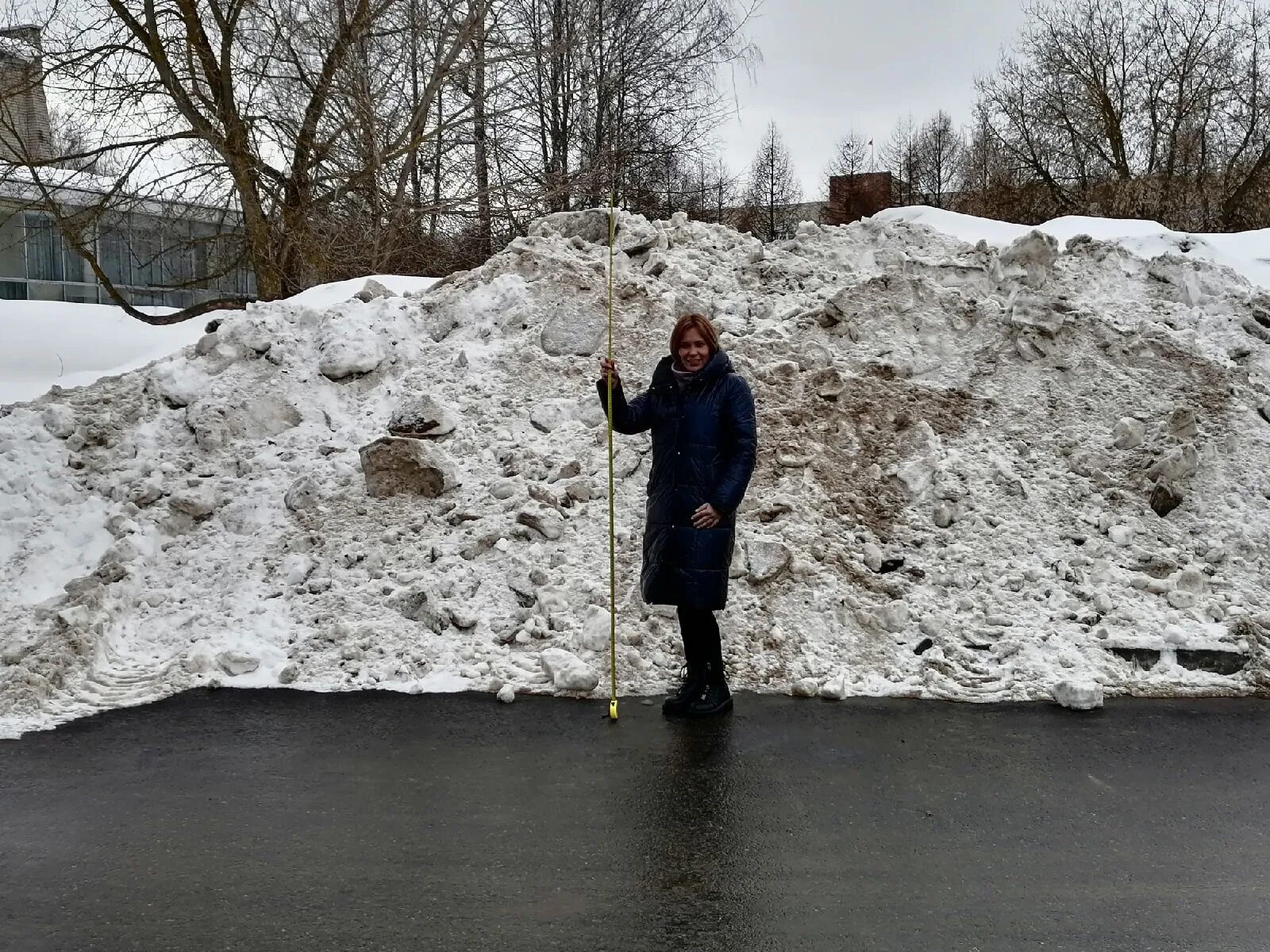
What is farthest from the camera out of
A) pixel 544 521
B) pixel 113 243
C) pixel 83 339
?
pixel 113 243

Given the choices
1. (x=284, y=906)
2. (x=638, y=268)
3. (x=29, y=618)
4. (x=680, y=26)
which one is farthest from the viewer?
(x=680, y=26)

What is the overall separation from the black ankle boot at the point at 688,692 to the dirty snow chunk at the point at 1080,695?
1801mm

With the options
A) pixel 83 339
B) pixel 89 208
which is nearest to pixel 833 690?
pixel 83 339

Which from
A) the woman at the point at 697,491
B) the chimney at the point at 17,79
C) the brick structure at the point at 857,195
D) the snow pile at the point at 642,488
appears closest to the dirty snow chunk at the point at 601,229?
the snow pile at the point at 642,488

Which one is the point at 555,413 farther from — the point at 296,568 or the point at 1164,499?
the point at 1164,499

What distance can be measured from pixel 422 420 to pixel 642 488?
5.33 feet

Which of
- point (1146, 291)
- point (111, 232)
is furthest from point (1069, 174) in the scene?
point (111, 232)

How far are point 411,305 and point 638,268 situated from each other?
2033mm

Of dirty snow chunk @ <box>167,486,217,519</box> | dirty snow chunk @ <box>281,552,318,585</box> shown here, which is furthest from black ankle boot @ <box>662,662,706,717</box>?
dirty snow chunk @ <box>167,486,217,519</box>

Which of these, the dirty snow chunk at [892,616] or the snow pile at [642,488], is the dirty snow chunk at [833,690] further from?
the dirty snow chunk at [892,616]

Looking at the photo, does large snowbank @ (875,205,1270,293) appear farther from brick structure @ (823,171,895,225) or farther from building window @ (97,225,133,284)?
brick structure @ (823,171,895,225)

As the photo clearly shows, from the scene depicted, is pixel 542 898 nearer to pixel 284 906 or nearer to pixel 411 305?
pixel 284 906

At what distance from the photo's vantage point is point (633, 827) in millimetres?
4004

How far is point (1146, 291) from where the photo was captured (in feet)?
30.8
